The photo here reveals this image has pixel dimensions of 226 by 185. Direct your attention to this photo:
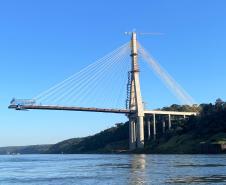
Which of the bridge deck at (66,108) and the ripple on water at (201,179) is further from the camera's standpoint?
the bridge deck at (66,108)

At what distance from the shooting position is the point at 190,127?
541ft

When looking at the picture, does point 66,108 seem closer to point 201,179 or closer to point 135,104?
point 135,104

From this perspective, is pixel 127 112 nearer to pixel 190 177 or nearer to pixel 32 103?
pixel 32 103

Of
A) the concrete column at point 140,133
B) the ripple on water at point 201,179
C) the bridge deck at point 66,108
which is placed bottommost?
the ripple on water at point 201,179

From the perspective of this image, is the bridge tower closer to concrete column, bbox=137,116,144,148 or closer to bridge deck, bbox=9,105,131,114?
concrete column, bbox=137,116,144,148

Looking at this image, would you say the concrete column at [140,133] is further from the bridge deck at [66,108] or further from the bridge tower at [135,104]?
the bridge deck at [66,108]

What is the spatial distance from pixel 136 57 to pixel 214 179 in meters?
111

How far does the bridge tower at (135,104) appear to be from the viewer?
152 metres

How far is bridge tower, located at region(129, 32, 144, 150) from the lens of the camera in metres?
152

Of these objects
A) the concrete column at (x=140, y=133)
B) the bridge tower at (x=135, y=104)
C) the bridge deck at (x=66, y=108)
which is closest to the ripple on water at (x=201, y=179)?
the bridge tower at (x=135, y=104)

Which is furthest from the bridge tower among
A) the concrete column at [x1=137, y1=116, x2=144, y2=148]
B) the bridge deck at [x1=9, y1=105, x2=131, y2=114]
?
the bridge deck at [x1=9, y1=105, x2=131, y2=114]

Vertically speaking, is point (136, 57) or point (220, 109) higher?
point (136, 57)

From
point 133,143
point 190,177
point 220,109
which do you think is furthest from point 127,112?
point 190,177

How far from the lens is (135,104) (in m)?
160
